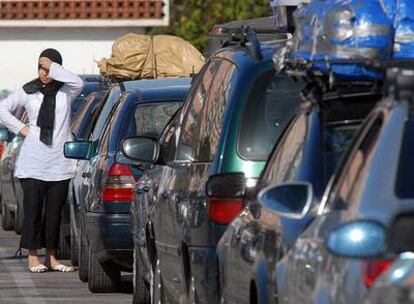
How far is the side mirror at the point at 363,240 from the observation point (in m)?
5.03

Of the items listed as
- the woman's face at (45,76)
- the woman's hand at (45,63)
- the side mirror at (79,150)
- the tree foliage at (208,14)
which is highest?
the woman's hand at (45,63)

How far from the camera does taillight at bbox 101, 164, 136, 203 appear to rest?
42.6 ft

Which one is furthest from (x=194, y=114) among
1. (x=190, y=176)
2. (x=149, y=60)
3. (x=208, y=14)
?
(x=208, y=14)

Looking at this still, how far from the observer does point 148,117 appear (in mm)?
13336

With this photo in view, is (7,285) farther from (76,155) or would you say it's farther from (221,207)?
(221,207)

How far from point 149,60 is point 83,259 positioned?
6.80 metres

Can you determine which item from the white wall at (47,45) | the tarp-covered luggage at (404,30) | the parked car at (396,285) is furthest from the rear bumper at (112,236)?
the white wall at (47,45)

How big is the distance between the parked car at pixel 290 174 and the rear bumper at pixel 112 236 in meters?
5.34

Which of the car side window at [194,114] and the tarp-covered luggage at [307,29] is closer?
the tarp-covered luggage at [307,29]

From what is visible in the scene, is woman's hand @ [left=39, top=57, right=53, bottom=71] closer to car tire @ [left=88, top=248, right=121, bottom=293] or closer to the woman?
the woman

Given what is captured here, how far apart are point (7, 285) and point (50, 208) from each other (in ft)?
4.35

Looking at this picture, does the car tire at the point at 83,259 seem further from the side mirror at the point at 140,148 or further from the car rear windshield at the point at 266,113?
the car rear windshield at the point at 266,113

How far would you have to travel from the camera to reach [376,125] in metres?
5.82

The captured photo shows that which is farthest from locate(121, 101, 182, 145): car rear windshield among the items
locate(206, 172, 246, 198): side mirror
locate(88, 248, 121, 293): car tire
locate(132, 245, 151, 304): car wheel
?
locate(206, 172, 246, 198): side mirror
